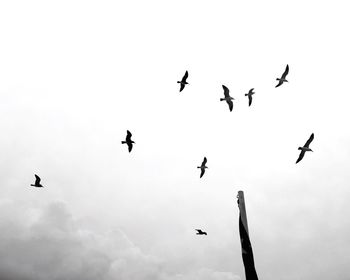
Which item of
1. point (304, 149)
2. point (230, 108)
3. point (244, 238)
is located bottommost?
point (244, 238)

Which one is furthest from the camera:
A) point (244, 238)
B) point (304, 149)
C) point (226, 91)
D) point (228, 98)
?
point (228, 98)

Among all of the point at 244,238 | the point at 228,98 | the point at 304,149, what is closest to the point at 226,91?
the point at 228,98

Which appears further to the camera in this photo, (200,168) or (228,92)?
(200,168)

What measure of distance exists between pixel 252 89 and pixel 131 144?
11.7 m

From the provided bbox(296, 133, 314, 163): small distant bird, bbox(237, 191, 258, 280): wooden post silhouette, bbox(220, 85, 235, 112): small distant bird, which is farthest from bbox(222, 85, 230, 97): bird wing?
bbox(237, 191, 258, 280): wooden post silhouette

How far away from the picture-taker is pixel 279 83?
33.1 meters

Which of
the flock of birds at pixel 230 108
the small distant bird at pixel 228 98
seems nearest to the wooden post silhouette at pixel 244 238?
the flock of birds at pixel 230 108

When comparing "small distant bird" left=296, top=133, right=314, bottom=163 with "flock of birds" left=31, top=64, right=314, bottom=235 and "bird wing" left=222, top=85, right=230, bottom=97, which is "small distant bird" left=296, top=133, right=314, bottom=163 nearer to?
"flock of birds" left=31, top=64, right=314, bottom=235

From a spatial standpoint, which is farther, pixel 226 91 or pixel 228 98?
pixel 228 98

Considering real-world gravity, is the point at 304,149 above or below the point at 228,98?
below

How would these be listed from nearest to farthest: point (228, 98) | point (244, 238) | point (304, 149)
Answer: point (244, 238) < point (304, 149) < point (228, 98)

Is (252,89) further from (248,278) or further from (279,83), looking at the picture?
(248,278)

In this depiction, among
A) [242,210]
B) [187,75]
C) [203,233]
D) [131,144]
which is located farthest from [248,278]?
[203,233]

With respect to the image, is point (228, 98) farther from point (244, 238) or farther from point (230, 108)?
point (244, 238)
